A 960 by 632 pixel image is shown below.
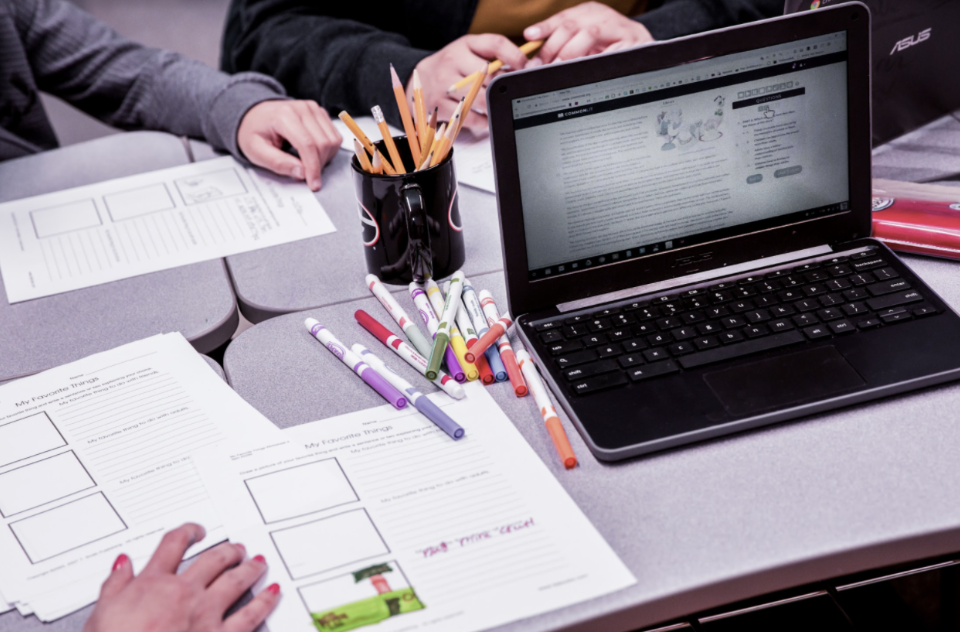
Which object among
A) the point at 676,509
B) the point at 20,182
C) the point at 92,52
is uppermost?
the point at 92,52

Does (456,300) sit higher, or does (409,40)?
(409,40)

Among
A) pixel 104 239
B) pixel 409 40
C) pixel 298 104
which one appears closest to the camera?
pixel 104 239

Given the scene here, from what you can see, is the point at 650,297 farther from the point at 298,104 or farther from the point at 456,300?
the point at 298,104

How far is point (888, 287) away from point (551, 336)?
12.3 inches

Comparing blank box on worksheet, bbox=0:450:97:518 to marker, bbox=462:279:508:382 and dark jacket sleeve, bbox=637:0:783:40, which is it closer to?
marker, bbox=462:279:508:382

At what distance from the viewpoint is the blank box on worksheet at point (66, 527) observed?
0.59 metres

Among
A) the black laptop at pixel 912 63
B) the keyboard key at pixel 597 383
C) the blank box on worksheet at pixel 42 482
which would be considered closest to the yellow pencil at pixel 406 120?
the keyboard key at pixel 597 383

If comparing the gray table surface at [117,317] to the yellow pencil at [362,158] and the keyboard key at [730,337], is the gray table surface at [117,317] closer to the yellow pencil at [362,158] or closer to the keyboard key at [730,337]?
the yellow pencil at [362,158]

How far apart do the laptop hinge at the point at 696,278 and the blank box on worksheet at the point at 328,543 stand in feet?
0.95

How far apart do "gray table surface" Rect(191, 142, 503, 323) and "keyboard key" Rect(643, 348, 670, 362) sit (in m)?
0.25

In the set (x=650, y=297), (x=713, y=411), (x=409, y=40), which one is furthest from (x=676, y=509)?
(x=409, y=40)

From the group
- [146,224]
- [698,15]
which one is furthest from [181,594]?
[698,15]

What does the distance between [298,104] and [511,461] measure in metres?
0.73

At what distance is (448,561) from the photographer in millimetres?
550
